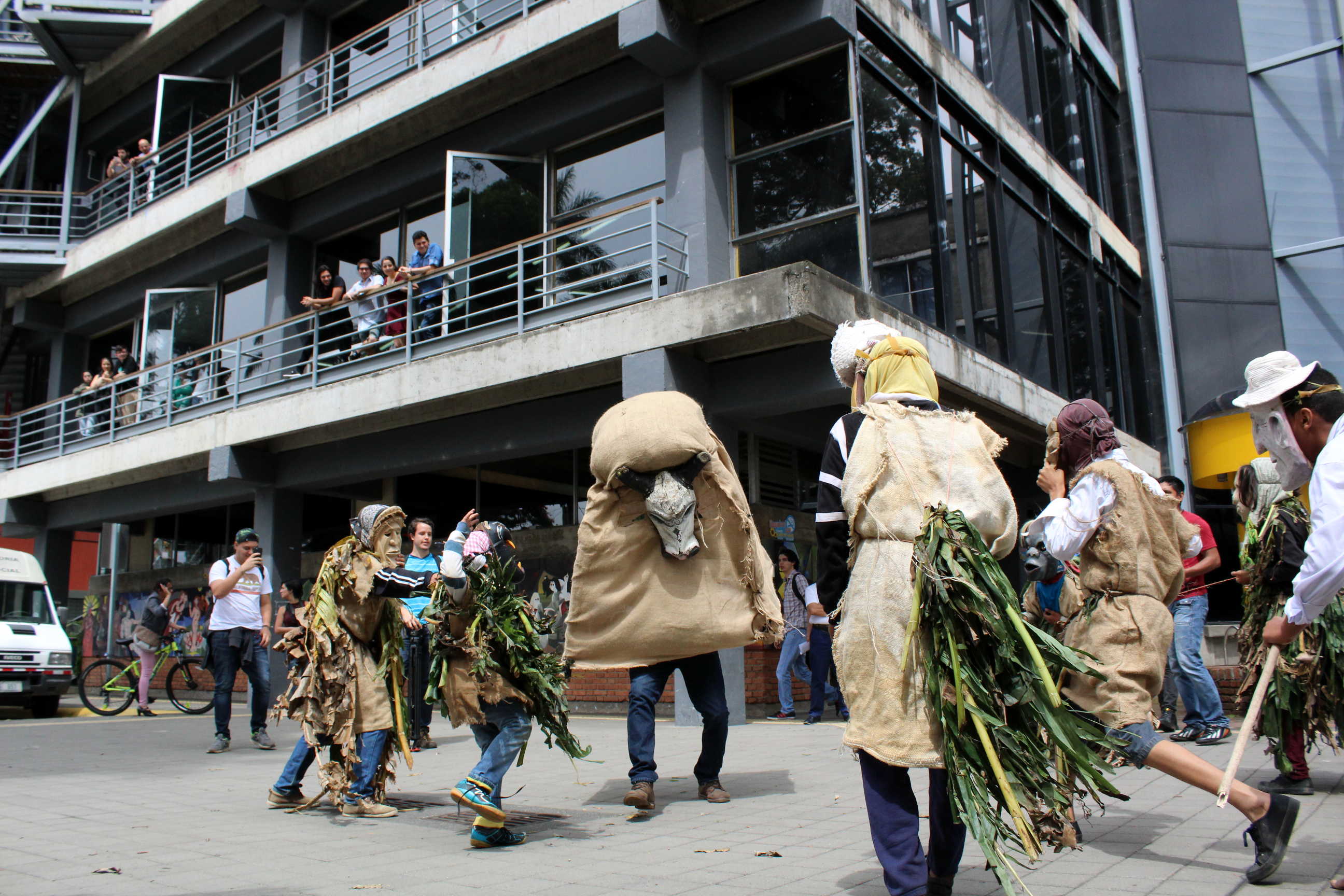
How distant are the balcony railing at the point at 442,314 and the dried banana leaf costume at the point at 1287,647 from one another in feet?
19.9

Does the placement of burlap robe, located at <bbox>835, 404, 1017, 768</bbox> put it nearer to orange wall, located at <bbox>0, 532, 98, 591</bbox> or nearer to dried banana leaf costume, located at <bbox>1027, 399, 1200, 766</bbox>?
dried banana leaf costume, located at <bbox>1027, 399, 1200, 766</bbox>

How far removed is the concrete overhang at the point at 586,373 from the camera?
942 cm

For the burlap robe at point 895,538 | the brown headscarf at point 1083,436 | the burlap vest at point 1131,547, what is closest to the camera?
the burlap robe at point 895,538

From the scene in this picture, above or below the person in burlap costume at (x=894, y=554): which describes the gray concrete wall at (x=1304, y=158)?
above

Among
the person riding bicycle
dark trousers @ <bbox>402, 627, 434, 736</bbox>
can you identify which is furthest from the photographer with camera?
the person riding bicycle

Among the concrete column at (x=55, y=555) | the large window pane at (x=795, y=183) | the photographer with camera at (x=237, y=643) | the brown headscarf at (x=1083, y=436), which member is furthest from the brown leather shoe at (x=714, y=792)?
the concrete column at (x=55, y=555)

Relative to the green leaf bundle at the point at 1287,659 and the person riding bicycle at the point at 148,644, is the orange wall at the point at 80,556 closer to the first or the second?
the person riding bicycle at the point at 148,644

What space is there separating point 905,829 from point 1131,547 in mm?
1771

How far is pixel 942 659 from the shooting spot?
3170 millimetres

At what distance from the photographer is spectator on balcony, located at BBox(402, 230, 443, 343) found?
1273 centimetres

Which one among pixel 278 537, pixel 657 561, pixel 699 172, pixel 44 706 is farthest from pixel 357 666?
pixel 44 706

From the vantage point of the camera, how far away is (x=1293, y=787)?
537 cm

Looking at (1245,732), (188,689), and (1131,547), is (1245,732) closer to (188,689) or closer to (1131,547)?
(1131,547)

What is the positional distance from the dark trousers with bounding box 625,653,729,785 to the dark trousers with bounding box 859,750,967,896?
6.98ft
